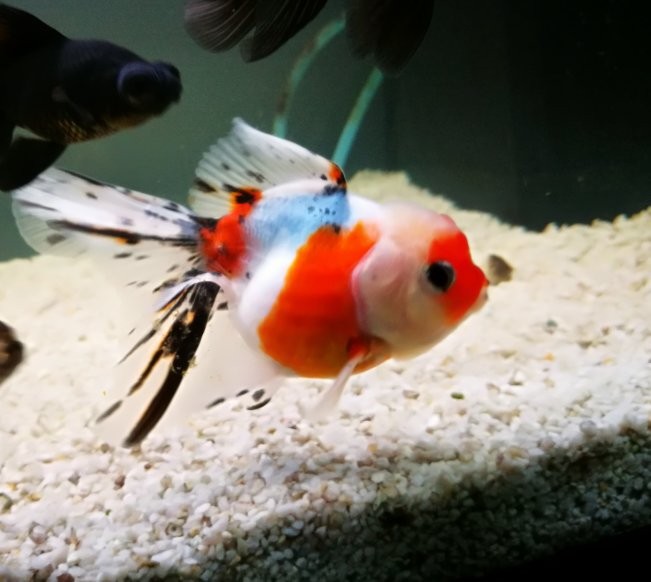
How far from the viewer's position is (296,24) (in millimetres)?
1373

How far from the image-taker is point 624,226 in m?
3.77

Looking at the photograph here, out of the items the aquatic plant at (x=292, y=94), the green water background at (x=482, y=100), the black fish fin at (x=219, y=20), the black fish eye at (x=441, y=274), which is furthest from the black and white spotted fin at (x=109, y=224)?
the aquatic plant at (x=292, y=94)

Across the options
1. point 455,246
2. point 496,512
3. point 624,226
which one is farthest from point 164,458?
point 624,226

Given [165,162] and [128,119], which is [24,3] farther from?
[128,119]

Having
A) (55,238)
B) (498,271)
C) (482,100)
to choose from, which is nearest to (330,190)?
(55,238)

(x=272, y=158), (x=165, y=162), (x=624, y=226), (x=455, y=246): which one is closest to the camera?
(x=455, y=246)

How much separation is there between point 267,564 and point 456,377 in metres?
0.91

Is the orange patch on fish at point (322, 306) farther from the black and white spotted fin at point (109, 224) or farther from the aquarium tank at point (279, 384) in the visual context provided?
the black and white spotted fin at point (109, 224)

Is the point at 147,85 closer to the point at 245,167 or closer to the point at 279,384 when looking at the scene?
the point at 245,167

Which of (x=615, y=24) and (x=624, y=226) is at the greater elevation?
(x=615, y=24)

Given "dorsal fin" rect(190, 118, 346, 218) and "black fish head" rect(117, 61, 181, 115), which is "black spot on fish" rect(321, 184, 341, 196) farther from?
"black fish head" rect(117, 61, 181, 115)

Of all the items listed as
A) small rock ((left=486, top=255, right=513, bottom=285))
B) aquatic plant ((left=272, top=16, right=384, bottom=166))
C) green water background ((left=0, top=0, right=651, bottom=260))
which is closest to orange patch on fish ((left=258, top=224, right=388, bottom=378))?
small rock ((left=486, top=255, right=513, bottom=285))

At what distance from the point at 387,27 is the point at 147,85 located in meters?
0.50

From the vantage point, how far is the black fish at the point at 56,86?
1399mm
